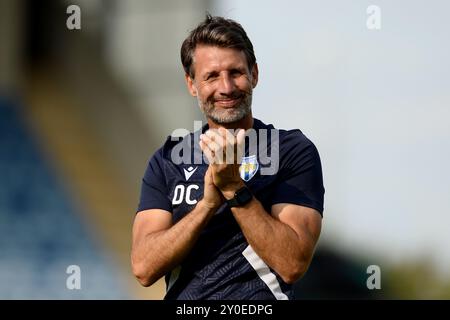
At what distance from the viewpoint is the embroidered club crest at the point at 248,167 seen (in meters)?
2.32

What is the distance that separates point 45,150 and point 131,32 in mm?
1577

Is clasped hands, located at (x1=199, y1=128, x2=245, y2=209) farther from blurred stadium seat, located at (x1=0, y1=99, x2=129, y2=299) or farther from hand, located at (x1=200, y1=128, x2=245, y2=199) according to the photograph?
blurred stadium seat, located at (x1=0, y1=99, x2=129, y2=299)

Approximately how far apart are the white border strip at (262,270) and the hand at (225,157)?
19 centimetres

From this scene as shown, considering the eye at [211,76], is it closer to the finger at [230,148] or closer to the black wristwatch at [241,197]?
the finger at [230,148]

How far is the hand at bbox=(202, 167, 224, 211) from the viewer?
2.18 meters

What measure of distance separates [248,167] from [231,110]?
18cm

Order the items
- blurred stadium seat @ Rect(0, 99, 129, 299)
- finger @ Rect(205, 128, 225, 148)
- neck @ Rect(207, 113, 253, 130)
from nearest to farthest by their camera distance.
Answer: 1. finger @ Rect(205, 128, 225, 148)
2. neck @ Rect(207, 113, 253, 130)
3. blurred stadium seat @ Rect(0, 99, 129, 299)

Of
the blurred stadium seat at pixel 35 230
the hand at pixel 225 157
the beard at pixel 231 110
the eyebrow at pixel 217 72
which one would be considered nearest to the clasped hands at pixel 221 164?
the hand at pixel 225 157

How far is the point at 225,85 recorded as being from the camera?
2281 mm

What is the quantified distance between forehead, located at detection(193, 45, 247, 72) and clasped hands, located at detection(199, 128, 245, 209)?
0.76ft

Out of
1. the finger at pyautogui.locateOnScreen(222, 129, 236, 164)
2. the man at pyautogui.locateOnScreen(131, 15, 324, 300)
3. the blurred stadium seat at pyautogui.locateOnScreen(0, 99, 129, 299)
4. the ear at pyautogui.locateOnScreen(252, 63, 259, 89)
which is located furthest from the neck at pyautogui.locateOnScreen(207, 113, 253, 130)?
the blurred stadium seat at pyautogui.locateOnScreen(0, 99, 129, 299)
